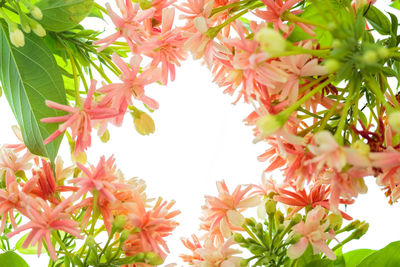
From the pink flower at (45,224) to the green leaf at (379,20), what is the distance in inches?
12.8

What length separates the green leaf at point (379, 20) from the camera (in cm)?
51

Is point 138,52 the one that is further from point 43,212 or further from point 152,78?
point 43,212

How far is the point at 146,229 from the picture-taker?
1.67 ft

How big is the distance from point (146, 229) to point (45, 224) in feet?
0.29

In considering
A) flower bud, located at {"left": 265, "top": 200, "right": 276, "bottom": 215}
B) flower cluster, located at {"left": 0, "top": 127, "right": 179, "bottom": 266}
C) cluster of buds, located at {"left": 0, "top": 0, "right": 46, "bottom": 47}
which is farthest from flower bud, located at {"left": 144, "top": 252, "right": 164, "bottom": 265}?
cluster of buds, located at {"left": 0, "top": 0, "right": 46, "bottom": 47}

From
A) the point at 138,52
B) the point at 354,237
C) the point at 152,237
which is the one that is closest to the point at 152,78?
the point at 138,52

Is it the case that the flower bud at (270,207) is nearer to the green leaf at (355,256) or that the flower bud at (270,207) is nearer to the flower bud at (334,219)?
the flower bud at (334,219)

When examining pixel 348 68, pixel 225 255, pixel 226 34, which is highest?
pixel 226 34

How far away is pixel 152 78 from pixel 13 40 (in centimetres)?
13

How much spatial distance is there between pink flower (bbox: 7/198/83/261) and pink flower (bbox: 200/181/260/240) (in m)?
0.12

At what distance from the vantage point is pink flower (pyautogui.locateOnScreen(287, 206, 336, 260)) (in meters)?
0.47

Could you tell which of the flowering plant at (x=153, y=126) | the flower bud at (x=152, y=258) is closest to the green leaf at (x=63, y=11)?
the flowering plant at (x=153, y=126)

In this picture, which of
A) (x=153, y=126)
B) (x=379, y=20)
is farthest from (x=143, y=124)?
(x=379, y=20)

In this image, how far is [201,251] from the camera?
52 cm
